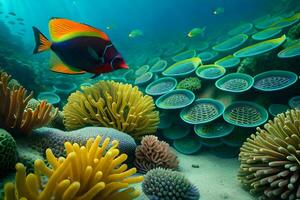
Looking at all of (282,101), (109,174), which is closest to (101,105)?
(109,174)

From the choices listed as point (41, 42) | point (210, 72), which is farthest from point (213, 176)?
point (41, 42)

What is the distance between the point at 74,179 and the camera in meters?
2.01

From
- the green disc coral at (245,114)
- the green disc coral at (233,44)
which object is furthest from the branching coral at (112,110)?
the green disc coral at (233,44)

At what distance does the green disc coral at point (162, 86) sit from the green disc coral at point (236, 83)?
1037 mm

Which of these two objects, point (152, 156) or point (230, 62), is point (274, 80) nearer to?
point (230, 62)

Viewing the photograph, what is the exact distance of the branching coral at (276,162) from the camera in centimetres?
289

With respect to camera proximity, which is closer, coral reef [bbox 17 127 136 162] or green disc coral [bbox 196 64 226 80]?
coral reef [bbox 17 127 136 162]

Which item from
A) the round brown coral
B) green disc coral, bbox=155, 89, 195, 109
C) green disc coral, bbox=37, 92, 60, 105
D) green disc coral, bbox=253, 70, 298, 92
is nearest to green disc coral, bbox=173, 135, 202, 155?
green disc coral, bbox=155, 89, 195, 109

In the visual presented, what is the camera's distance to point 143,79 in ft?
23.7

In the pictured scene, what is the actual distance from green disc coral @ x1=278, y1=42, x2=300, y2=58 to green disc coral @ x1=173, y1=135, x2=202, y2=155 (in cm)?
235

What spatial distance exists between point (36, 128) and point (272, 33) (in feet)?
20.8

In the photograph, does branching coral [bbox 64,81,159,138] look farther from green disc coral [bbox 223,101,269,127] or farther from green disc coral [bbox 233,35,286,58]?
green disc coral [bbox 233,35,286,58]

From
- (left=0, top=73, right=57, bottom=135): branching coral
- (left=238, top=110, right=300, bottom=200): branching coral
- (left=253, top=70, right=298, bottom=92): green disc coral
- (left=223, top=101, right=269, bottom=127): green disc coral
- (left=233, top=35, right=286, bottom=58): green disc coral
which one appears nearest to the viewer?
(left=0, top=73, right=57, bottom=135): branching coral

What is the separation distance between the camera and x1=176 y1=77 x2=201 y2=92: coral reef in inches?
226
